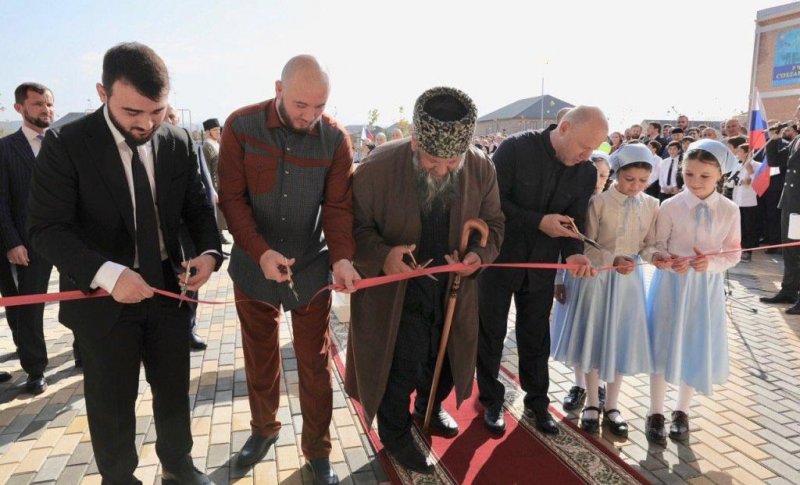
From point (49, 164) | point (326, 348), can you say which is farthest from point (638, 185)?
point (49, 164)

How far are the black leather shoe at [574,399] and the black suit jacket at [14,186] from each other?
4.20m

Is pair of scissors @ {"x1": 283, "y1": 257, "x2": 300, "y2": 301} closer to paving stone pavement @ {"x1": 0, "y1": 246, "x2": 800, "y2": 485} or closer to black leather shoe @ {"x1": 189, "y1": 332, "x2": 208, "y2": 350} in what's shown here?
paving stone pavement @ {"x1": 0, "y1": 246, "x2": 800, "y2": 485}

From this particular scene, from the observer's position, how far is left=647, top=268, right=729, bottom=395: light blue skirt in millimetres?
3424

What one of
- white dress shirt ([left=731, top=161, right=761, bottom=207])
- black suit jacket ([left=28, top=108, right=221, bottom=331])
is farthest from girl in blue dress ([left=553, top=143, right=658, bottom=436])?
white dress shirt ([left=731, top=161, right=761, bottom=207])

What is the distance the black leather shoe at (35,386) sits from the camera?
408 centimetres

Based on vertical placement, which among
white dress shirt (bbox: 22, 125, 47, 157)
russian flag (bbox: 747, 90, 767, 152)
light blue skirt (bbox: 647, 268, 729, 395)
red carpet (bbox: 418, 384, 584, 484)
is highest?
russian flag (bbox: 747, 90, 767, 152)

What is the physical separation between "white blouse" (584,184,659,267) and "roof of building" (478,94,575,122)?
175 feet

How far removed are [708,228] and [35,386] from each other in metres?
5.01

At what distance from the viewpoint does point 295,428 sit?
3617 millimetres

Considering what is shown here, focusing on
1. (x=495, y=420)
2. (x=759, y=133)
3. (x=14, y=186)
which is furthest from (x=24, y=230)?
(x=759, y=133)

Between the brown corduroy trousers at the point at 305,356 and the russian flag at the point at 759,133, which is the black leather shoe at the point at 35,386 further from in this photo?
the russian flag at the point at 759,133

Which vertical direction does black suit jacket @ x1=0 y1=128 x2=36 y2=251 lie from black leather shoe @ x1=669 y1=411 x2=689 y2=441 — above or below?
above

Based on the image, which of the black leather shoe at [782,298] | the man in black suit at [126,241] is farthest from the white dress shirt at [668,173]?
the man in black suit at [126,241]

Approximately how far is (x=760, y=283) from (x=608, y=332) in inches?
226
